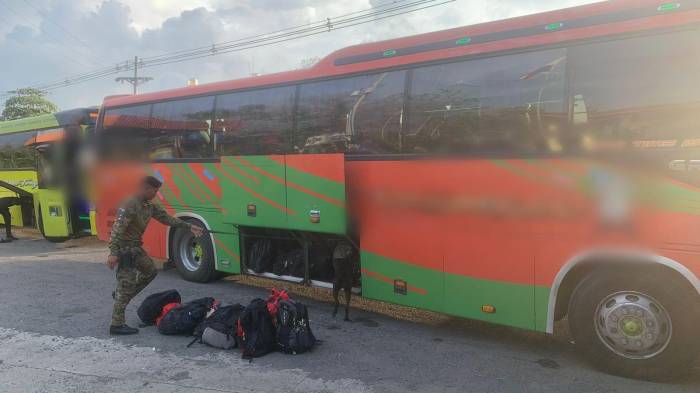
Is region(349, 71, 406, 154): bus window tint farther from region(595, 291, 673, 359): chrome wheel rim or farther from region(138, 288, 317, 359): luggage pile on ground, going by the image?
region(595, 291, 673, 359): chrome wheel rim

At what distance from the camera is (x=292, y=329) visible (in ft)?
16.3

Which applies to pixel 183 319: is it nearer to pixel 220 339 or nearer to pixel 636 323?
pixel 220 339

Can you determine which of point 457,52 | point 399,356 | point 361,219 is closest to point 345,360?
point 399,356

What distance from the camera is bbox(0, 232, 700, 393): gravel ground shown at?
4234 millimetres

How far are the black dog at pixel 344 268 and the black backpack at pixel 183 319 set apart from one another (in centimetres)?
149

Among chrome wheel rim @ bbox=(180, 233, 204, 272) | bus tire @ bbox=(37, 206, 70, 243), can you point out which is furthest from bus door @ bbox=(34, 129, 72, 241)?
chrome wheel rim @ bbox=(180, 233, 204, 272)

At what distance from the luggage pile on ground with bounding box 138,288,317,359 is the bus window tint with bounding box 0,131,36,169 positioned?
10148mm

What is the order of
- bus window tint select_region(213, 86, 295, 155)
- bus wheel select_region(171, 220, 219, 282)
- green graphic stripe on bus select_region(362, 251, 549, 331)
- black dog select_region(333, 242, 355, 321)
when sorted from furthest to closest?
bus wheel select_region(171, 220, 219, 282) → bus window tint select_region(213, 86, 295, 155) → black dog select_region(333, 242, 355, 321) → green graphic stripe on bus select_region(362, 251, 549, 331)

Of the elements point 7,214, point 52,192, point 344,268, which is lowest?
point 344,268

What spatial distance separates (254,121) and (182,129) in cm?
164

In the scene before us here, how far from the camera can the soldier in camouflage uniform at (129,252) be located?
5.52m

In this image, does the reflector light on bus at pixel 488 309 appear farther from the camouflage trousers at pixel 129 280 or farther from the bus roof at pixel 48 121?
the bus roof at pixel 48 121

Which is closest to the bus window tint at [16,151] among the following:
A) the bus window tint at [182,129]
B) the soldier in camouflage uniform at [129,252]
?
the bus window tint at [182,129]

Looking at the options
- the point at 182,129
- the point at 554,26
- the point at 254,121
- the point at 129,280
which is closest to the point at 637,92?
the point at 554,26
